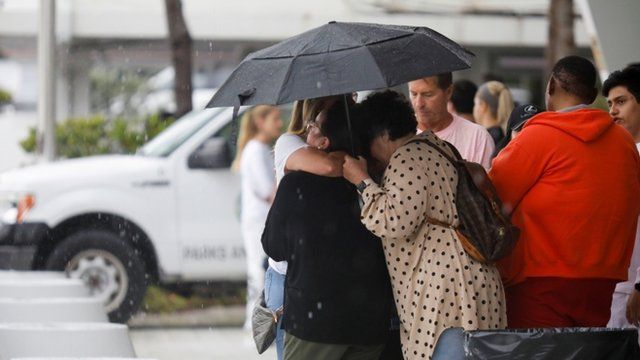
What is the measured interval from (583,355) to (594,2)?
14.7 feet

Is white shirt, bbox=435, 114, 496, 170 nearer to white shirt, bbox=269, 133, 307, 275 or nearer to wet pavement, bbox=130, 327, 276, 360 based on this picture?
white shirt, bbox=269, 133, 307, 275

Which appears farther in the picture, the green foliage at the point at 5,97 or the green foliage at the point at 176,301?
the green foliage at the point at 5,97

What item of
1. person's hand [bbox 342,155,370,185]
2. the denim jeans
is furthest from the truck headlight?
the denim jeans

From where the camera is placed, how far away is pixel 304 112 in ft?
18.1

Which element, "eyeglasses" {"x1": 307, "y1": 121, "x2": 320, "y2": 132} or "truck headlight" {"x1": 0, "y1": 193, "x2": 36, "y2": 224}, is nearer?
"eyeglasses" {"x1": 307, "y1": 121, "x2": 320, "y2": 132}

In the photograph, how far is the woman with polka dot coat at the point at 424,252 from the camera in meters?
4.84

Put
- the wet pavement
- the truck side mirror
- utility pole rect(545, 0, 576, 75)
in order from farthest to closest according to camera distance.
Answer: utility pole rect(545, 0, 576, 75) < the truck side mirror < the wet pavement

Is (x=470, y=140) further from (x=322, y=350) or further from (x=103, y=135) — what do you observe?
(x=103, y=135)

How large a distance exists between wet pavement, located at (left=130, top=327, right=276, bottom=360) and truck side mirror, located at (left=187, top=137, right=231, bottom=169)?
1602 mm

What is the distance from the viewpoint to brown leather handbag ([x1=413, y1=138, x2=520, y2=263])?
490 centimetres

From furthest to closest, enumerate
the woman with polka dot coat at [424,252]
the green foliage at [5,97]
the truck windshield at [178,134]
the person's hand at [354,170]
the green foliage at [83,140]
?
the green foliage at [5,97]
the green foliage at [83,140]
the truck windshield at [178,134]
the person's hand at [354,170]
the woman with polka dot coat at [424,252]

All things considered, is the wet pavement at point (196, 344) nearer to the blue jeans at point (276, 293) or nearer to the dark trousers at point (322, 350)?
the blue jeans at point (276, 293)

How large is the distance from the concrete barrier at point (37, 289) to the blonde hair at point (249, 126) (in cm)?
444

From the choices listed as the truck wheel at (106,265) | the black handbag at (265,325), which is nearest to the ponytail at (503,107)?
the black handbag at (265,325)
